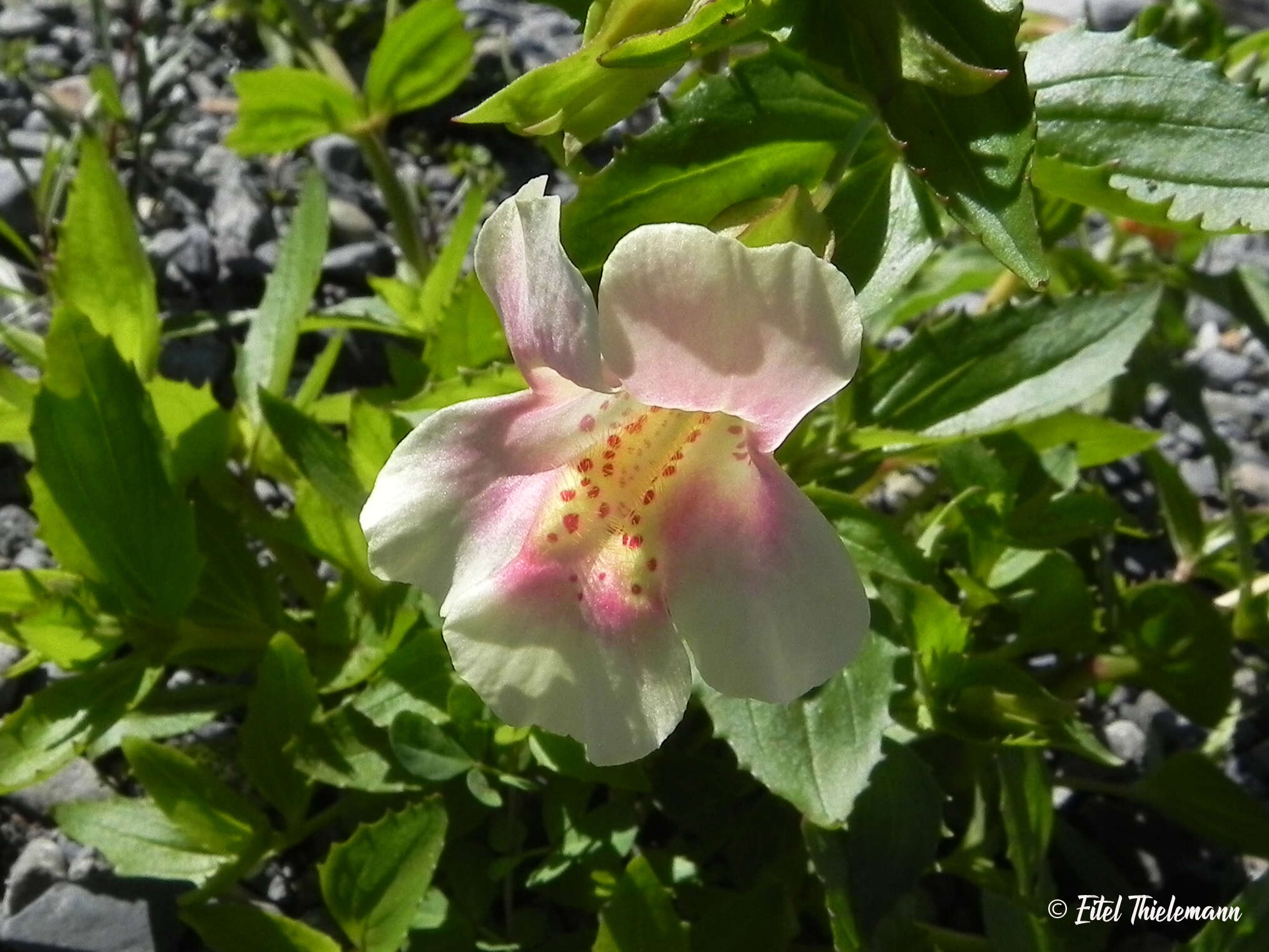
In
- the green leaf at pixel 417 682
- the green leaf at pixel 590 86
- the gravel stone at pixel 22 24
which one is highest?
the green leaf at pixel 590 86

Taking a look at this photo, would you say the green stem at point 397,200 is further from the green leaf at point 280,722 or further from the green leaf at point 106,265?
the green leaf at point 280,722

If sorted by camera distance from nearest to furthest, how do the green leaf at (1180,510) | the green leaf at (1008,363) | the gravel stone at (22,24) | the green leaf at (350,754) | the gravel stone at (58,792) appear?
1. the green leaf at (350,754)
2. the green leaf at (1008,363)
3. the gravel stone at (58,792)
4. the green leaf at (1180,510)
5. the gravel stone at (22,24)

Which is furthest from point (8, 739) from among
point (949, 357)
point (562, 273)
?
point (949, 357)

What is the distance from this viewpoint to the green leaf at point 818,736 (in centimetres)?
126

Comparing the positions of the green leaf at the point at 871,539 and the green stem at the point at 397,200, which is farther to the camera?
the green stem at the point at 397,200

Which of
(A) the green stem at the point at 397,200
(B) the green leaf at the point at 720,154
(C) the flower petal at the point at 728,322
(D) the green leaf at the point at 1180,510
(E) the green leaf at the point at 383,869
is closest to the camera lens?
(C) the flower petal at the point at 728,322

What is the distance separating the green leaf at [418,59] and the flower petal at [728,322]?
1189 millimetres

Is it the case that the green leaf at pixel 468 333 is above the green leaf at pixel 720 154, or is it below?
below

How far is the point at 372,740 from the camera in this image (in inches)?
58.3

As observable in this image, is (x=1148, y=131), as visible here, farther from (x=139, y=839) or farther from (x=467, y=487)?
(x=139, y=839)

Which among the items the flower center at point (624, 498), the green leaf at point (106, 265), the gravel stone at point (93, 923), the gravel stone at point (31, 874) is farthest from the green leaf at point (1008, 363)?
the gravel stone at point (31, 874)

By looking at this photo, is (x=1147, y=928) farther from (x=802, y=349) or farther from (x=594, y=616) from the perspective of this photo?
(x=802, y=349)

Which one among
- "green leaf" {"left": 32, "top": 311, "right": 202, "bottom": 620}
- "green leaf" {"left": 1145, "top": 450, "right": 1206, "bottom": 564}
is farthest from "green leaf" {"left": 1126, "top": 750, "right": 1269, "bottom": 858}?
"green leaf" {"left": 32, "top": 311, "right": 202, "bottom": 620}

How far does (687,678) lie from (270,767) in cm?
68
